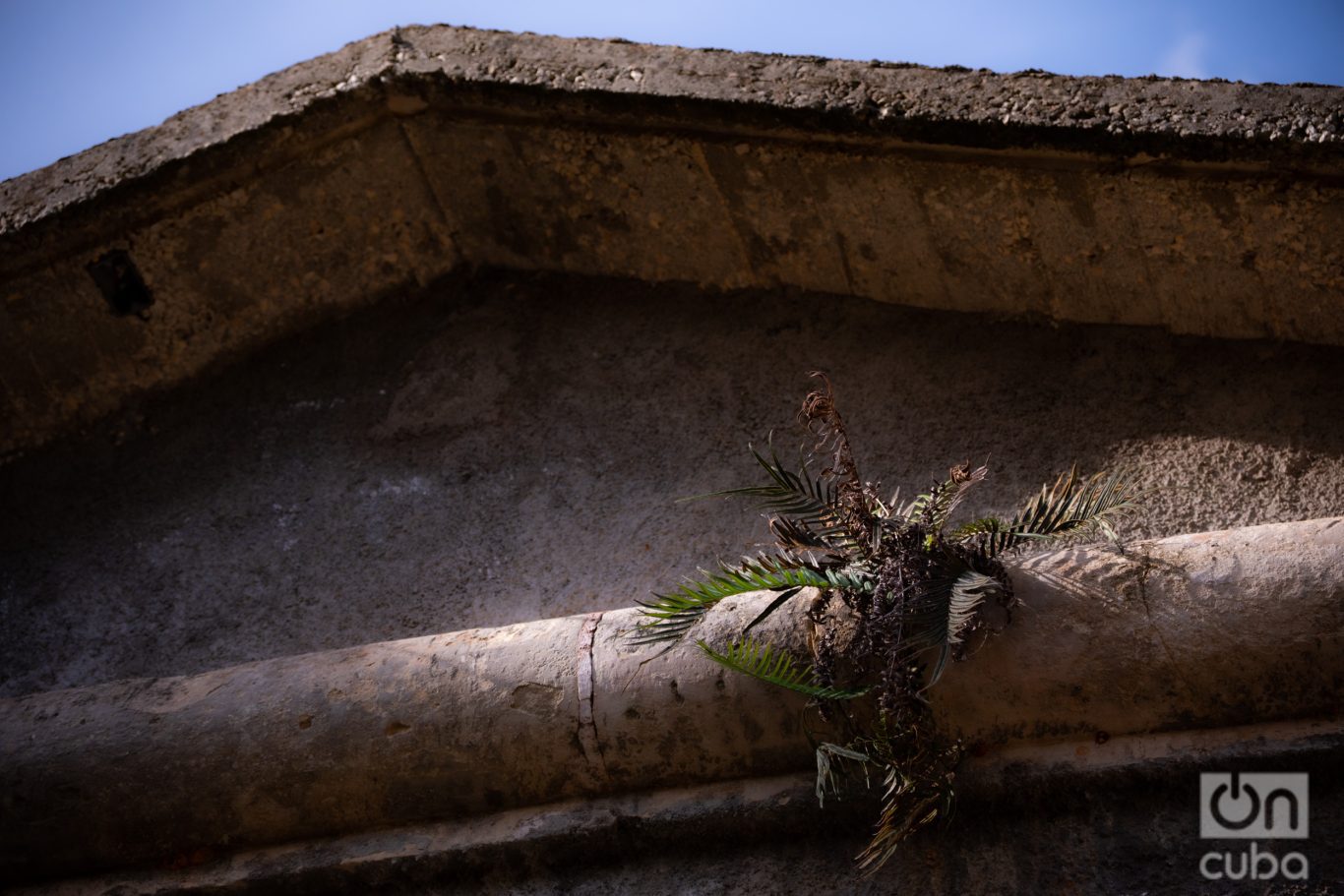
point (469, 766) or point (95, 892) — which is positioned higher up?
point (469, 766)

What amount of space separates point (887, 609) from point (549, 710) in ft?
3.18

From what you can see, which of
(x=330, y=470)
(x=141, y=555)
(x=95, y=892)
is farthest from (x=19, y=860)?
(x=330, y=470)

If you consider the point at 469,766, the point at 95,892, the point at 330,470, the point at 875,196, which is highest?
the point at 875,196

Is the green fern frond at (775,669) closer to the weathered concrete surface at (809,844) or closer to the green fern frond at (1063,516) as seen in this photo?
the weathered concrete surface at (809,844)

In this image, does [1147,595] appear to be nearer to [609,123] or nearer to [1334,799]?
[1334,799]

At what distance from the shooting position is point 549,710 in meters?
3.89

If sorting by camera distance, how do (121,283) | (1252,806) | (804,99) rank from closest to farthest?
(1252,806) < (804,99) < (121,283)

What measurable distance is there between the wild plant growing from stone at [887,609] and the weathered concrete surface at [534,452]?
0.54 meters

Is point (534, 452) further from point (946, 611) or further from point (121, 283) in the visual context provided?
point (946, 611)

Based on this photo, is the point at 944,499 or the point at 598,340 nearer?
the point at 944,499

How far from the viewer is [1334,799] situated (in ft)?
11.3

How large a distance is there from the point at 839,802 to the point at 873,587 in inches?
22.7

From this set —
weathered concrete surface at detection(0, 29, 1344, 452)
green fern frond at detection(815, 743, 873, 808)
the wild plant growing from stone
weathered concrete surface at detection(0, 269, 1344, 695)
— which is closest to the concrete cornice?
weathered concrete surface at detection(0, 29, 1344, 452)

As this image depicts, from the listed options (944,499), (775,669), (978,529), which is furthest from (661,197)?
(775,669)
